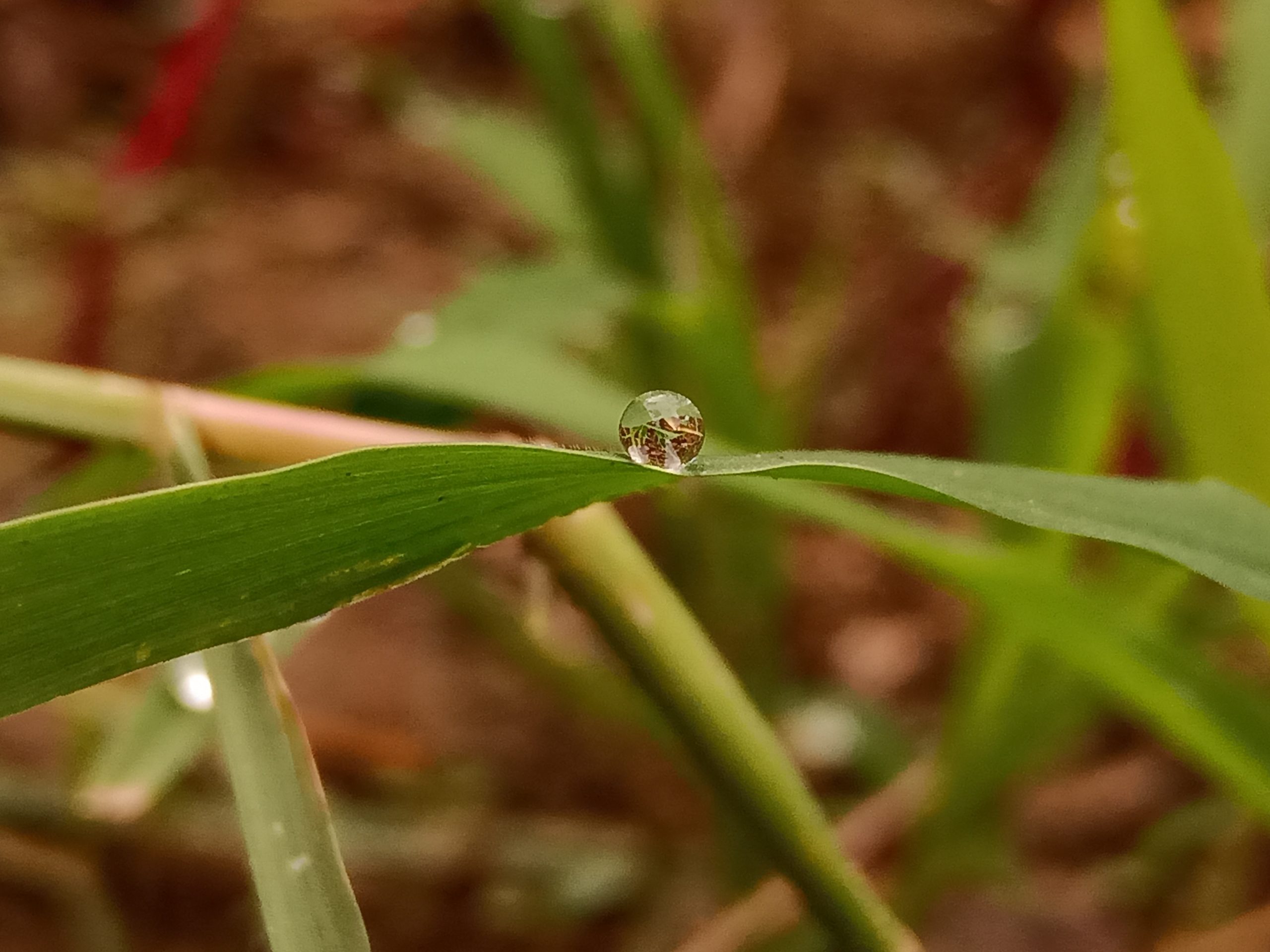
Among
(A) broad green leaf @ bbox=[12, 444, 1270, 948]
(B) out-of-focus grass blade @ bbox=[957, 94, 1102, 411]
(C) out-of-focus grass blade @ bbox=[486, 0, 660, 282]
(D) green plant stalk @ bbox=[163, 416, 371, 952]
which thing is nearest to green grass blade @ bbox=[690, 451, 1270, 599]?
(A) broad green leaf @ bbox=[12, 444, 1270, 948]

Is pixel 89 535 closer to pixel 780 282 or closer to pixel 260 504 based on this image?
pixel 260 504

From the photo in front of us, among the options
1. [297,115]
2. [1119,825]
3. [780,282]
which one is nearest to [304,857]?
[1119,825]

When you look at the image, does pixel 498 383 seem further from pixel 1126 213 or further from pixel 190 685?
pixel 1126 213

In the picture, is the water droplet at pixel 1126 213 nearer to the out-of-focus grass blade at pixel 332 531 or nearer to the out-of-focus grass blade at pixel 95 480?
the out-of-focus grass blade at pixel 332 531

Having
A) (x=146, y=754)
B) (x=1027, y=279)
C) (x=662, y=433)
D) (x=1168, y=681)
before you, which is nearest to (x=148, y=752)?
(x=146, y=754)

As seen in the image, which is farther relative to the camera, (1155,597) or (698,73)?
(698,73)

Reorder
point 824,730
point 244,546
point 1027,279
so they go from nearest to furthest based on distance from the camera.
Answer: point 244,546, point 1027,279, point 824,730
